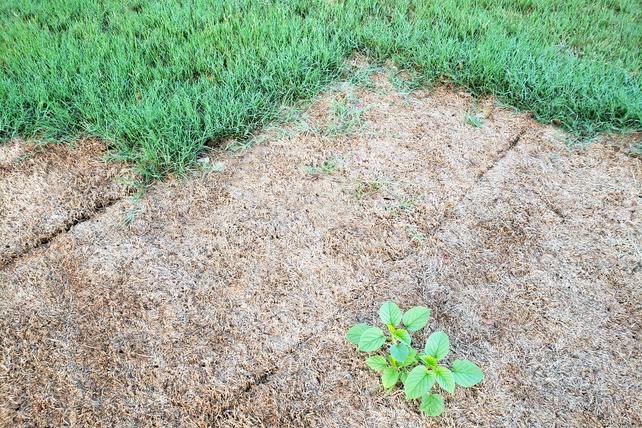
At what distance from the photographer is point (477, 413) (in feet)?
4.88

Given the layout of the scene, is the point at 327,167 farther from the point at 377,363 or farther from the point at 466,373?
the point at 466,373

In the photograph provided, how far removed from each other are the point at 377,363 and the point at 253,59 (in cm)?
179

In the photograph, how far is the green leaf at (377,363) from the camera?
1.54 m

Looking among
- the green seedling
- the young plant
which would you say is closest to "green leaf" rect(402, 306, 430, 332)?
the young plant

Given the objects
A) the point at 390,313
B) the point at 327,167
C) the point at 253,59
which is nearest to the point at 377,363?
the point at 390,313

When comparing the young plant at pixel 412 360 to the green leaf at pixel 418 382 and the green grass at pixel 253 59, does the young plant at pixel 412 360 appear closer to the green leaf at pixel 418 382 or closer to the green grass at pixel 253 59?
the green leaf at pixel 418 382

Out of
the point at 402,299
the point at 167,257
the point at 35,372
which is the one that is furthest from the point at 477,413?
the point at 35,372

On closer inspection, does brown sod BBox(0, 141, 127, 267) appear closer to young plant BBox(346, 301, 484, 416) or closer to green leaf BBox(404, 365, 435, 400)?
young plant BBox(346, 301, 484, 416)

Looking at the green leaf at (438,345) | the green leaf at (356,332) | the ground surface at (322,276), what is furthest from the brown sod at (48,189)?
the green leaf at (438,345)

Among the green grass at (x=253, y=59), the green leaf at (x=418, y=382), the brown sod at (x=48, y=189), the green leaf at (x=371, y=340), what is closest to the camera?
the green leaf at (x=418, y=382)

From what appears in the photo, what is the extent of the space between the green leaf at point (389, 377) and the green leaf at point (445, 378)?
0.11 metres

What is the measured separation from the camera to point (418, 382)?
146cm

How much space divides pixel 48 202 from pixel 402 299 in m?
1.44

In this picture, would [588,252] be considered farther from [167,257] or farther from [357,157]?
[167,257]
